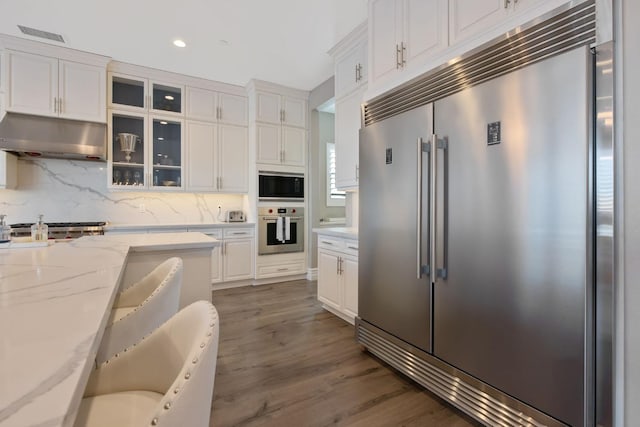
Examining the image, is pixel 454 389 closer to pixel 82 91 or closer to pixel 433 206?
pixel 433 206

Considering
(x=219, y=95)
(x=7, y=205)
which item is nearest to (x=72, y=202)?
(x=7, y=205)

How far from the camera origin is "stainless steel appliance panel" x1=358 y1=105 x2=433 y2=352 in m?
1.84

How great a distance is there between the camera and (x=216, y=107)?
14.2ft

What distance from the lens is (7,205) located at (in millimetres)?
3453

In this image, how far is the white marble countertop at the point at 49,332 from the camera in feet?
1.27

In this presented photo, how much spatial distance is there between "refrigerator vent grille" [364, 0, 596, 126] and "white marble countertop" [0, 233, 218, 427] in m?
1.86

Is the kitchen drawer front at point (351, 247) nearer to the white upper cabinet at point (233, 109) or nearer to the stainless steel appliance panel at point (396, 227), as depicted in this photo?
the stainless steel appliance panel at point (396, 227)

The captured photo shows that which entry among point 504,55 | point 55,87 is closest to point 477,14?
point 504,55

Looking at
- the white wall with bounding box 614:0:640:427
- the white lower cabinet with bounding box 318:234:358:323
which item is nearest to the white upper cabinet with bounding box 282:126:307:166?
the white lower cabinet with bounding box 318:234:358:323

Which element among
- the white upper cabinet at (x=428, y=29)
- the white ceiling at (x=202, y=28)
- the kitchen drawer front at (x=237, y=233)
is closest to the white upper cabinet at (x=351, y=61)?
the white ceiling at (x=202, y=28)

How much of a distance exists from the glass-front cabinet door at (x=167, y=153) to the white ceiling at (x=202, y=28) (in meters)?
0.71

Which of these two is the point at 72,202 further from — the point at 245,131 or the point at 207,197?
the point at 245,131

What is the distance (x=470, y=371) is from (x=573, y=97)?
1.37m

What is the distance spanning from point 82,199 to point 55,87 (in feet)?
4.25
